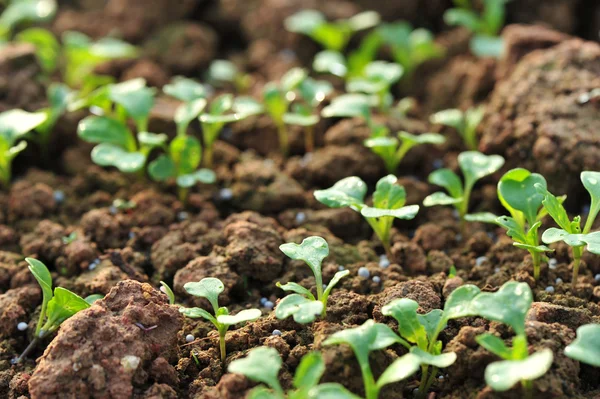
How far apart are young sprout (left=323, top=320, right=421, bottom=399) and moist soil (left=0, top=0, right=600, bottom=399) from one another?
8 cm

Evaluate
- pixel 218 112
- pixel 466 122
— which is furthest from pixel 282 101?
pixel 466 122

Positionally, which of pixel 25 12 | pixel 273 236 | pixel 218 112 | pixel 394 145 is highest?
pixel 25 12

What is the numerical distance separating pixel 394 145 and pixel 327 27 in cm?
90

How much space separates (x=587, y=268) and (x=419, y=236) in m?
0.56

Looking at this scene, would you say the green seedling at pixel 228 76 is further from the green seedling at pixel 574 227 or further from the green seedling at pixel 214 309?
the green seedling at pixel 574 227

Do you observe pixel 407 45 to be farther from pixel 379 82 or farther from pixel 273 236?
pixel 273 236

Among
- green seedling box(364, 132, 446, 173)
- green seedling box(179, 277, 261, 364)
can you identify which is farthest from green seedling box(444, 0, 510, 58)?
green seedling box(179, 277, 261, 364)

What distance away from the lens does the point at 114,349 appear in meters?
1.85

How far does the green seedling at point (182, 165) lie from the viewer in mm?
2592

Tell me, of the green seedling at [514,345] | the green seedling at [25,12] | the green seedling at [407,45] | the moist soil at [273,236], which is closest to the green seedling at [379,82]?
the moist soil at [273,236]

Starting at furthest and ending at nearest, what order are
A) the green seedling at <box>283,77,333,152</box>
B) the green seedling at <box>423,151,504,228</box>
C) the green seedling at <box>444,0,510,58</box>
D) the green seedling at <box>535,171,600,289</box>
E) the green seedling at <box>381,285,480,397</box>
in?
the green seedling at <box>444,0,510,58</box> → the green seedling at <box>283,77,333,152</box> → the green seedling at <box>423,151,504,228</box> → the green seedling at <box>535,171,600,289</box> → the green seedling at <box>381,285,480,397</box>

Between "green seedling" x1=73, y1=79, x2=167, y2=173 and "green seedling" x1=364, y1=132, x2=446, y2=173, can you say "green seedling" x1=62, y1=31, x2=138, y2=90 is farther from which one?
"green seedling" x1=364, y1=132, x2=446, y2=173

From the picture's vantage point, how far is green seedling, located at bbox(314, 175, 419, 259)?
2.11m

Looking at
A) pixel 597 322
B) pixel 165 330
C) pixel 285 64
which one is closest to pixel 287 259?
pixel 165 330
